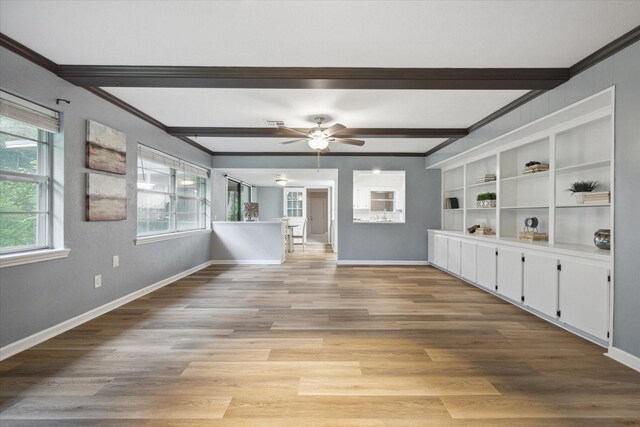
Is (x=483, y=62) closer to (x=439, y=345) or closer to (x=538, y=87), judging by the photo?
(x=538, y=87)

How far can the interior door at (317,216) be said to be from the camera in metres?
12.9

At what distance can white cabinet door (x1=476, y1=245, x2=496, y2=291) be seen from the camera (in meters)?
4.11

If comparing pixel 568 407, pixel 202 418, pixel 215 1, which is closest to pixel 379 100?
pixel 215 1

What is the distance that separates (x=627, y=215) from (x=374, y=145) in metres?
3.99

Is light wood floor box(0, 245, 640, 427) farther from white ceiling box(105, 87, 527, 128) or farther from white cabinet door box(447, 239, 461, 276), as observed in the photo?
white ceiling box(105, 87, 527, 128)

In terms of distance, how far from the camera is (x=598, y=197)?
2727 millimetres

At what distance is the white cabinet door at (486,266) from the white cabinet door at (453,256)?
65cm

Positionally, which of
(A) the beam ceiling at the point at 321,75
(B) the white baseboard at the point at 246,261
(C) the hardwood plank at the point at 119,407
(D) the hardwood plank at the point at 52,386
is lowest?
(C) the hardwood plank at the point at 119,407

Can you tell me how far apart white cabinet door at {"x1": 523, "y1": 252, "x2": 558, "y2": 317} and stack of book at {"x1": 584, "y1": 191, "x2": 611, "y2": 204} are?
25.2 inches

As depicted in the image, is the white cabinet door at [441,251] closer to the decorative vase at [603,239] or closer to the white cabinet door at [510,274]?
the white cabinet door at [510,274]

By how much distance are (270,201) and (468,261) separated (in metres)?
8.08

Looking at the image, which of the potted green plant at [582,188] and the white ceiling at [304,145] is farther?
the white ceiling at [304,145]

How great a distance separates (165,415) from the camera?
5.55 ft

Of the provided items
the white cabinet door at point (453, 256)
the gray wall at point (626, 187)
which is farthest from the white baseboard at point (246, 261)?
the gray wall at point (626, 187)
